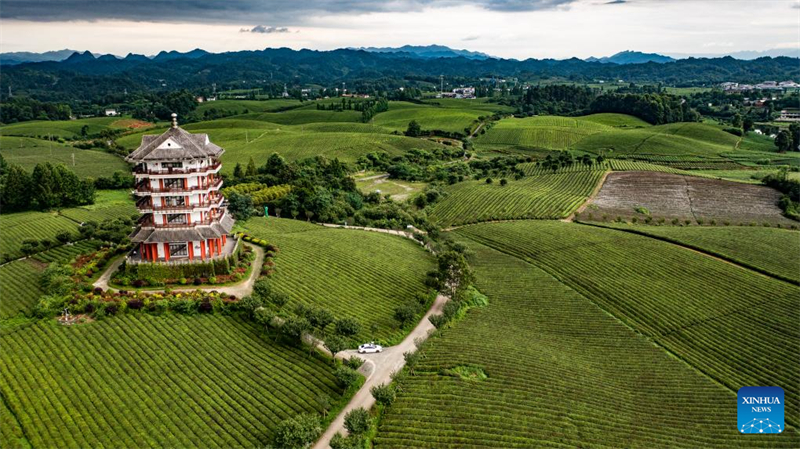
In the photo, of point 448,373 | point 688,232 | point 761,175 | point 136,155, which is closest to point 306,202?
point 136,155

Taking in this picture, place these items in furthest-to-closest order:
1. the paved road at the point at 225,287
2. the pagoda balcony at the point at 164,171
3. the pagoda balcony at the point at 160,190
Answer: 1. the pagoda balcony at the point at 160,190
2. the pagoda balcony at the point at 164,171
3. the paved road at the point at 225,287

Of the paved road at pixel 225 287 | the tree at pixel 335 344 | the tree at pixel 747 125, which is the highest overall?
the tree at pixel 747 125

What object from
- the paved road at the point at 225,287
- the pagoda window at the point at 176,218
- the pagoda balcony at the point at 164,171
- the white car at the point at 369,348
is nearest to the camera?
the white car at the point at 369,348

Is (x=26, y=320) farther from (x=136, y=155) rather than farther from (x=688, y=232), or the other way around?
(x=688, y=232)

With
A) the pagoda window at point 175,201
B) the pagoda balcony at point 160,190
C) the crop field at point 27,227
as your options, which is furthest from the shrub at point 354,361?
the crop field at point 27,227

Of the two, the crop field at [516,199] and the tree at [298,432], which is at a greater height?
the crop field at [516,199]

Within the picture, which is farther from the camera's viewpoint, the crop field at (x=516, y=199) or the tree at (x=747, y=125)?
the tree at (x=747, y=125)

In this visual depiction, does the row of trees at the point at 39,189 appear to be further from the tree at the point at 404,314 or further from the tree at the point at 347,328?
the tree at the point at 404,314
